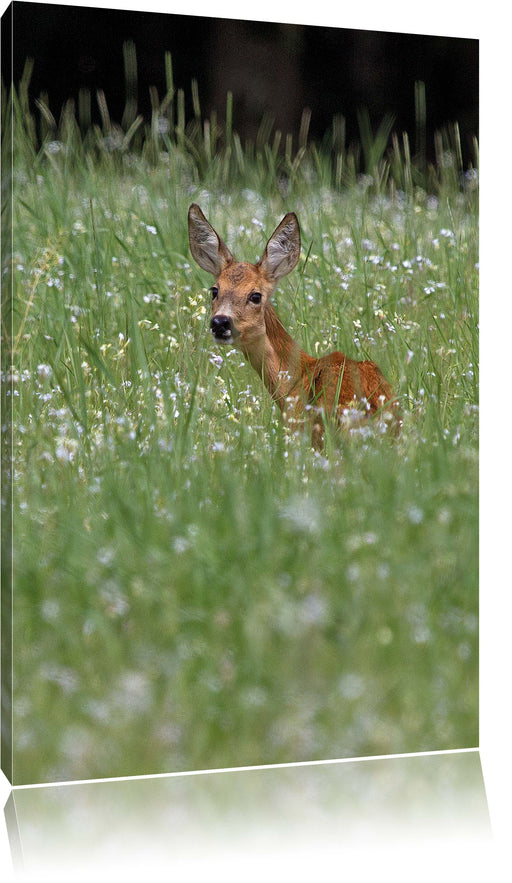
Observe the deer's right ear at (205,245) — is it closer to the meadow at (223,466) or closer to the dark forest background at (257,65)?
the meadow at (223,466)

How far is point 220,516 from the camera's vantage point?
4.24 metres

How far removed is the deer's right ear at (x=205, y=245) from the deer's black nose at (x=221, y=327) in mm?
134

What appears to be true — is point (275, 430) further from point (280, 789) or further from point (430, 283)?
point (280, 789)

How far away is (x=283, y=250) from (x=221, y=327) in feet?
1.03

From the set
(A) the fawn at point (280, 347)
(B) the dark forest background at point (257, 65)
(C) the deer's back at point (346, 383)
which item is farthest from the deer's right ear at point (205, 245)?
(C) the deer's back at point (346, 383)

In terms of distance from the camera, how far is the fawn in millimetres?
4312

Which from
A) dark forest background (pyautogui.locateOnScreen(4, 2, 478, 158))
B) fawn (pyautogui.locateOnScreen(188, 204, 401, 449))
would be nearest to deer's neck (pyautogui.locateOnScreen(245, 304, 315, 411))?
fawn (pyautogui.locateOnScreen(188, 204, 401, 449))

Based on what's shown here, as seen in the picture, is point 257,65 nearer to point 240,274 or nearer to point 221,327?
point 240,274

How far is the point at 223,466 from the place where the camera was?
4.26 meters

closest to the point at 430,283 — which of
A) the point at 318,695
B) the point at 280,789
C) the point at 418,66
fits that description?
the point at 418,66

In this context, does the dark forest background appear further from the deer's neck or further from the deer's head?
the deer's neck

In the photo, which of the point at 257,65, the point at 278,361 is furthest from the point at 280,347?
the point at 257,65

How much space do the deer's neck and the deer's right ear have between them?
21 centimetres

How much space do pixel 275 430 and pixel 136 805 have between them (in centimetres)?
121
